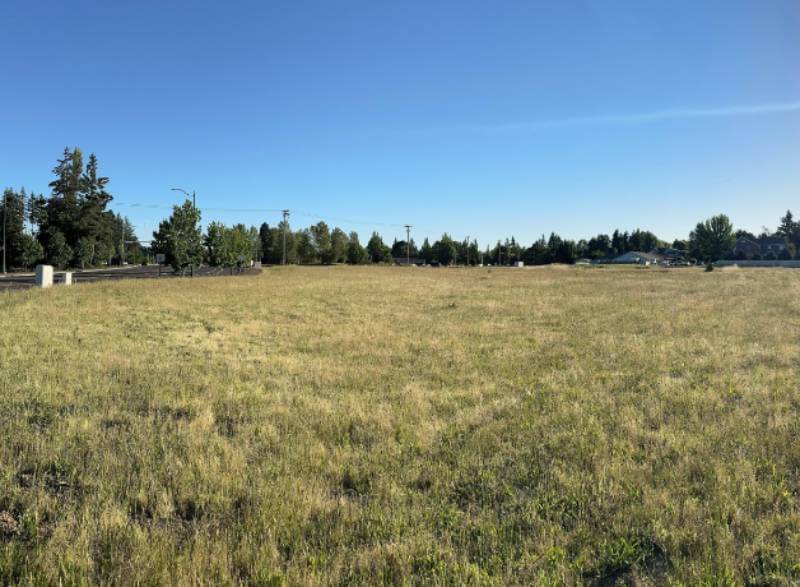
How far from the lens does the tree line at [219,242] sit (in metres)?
60.7

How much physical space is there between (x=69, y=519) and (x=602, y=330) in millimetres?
14835

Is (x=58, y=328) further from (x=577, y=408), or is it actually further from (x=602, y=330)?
(x=602, y=330)

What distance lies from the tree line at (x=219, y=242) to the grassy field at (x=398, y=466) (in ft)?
151

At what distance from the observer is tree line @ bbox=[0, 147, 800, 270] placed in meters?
60.7

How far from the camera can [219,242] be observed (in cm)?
6209

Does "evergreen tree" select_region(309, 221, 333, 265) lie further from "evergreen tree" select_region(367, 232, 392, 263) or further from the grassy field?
the grassy field

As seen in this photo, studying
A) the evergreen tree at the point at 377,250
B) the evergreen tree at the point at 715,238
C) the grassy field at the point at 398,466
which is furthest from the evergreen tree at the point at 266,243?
the grassy field at the point at 398,466

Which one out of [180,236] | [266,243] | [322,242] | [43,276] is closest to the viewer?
[43,276]

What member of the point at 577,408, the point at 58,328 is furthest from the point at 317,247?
the point at 577,408

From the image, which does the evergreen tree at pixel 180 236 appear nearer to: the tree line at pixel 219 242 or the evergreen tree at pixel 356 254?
the tree line at pixel 219 242

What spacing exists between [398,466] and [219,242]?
62.2 meters

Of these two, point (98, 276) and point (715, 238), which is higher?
point (715, 238)

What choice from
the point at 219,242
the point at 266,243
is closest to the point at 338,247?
the point at 266,243

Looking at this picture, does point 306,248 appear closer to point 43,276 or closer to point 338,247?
point 338,247
